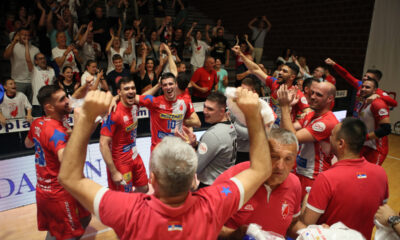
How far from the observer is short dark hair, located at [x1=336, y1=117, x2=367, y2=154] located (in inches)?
87.2

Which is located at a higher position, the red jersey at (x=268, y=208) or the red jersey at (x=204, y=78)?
the red jersey at (x=204, y=78)

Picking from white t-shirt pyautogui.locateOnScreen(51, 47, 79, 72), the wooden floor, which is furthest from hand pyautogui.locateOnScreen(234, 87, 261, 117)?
white t-shirt pyautogui.locateOnScreen(51, 47, 79, 72)

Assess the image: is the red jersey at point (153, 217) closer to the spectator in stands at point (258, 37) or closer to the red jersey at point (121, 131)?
the red jersey at point (121, 131)

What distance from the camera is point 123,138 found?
3.90m

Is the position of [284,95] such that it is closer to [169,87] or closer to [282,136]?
[282,136]

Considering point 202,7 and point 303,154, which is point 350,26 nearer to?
point 202,7

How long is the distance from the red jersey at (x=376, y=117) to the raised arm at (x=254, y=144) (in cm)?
381

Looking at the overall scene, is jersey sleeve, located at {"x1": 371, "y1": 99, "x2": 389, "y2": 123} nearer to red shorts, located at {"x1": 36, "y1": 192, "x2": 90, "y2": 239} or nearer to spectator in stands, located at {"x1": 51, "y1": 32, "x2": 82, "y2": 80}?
red shorts, located at {"x1": 36, "y1": 192, "x2": 90, "y2": 239}

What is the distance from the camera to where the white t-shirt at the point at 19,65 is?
6289 millimetres

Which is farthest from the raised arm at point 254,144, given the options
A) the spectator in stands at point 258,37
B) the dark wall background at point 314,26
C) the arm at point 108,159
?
the spectator in stands at point 258,37

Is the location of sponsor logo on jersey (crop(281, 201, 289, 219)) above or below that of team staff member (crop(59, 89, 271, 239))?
below

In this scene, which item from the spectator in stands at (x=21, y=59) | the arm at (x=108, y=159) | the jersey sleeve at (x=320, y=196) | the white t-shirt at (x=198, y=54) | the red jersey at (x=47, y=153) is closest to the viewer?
the jersey sleeve at (x=320, y=196)

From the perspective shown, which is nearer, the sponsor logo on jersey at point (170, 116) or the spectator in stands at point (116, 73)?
the sponsor logo on jersey at point (170, 116)

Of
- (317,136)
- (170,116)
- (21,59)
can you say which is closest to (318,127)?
(317,136)
